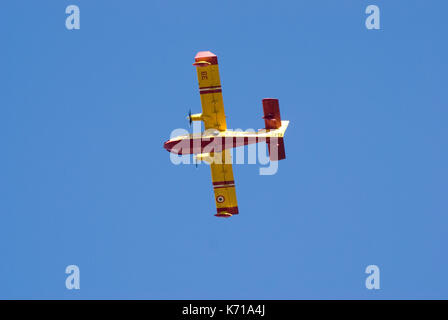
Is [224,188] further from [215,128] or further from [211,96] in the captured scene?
[211,96]

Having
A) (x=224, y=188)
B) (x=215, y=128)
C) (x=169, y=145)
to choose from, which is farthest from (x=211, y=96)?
(x=224, y=188)

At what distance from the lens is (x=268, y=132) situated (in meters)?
51.8

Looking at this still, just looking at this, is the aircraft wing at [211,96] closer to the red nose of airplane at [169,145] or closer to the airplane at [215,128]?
the airplane at [215,128]

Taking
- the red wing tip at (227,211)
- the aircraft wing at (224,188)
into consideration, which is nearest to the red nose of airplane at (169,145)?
the aircraft wing at (224,188)

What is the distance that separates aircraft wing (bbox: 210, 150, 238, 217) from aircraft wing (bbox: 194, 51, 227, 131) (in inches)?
139

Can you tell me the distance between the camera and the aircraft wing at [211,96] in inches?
2060

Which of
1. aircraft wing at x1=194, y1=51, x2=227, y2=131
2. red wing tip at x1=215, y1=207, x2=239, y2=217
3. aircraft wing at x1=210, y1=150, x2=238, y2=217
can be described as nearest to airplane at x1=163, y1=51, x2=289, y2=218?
aircraft wing at x1=194, y1=51, x2=227, y2=131

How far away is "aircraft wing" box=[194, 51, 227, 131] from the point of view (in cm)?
5231

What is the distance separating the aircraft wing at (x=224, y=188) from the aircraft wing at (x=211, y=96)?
353 cm

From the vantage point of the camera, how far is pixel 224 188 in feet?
184

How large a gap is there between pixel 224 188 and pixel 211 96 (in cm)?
647
